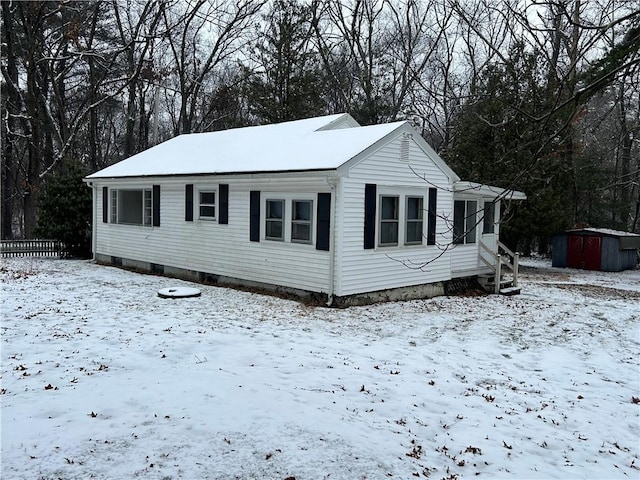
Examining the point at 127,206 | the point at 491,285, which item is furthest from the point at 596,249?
the point at 127,206

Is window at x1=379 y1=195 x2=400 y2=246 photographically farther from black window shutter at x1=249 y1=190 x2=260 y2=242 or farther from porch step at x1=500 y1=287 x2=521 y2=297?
porch step at x1=500 y1=287 x2=521 y2=297

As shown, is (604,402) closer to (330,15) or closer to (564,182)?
(564,182)

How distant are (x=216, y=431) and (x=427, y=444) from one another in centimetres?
190

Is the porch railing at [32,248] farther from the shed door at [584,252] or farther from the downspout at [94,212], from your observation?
the shed door at [584,252]

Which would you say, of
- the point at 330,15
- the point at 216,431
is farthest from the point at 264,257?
the point at 330,15

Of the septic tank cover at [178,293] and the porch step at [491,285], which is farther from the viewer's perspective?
the porch step at [491,285]

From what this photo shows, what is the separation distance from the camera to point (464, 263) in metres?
14.3

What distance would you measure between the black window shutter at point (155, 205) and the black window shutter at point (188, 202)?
140 cm

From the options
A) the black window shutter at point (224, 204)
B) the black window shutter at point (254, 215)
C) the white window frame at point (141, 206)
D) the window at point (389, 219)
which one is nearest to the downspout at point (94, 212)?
the white window frame at point (141, 206)

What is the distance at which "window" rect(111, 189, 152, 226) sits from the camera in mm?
16688

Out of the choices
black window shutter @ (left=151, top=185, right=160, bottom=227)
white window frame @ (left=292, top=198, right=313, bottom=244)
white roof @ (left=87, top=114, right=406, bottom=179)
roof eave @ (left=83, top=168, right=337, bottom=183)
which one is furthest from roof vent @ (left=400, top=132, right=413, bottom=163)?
black window shutter @ (left=151, top=185, right=160, bottom=227)

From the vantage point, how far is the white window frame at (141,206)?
15594 millimetres

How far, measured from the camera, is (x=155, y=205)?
49.5 ft

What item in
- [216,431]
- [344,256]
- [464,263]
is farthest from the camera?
[464,263]
